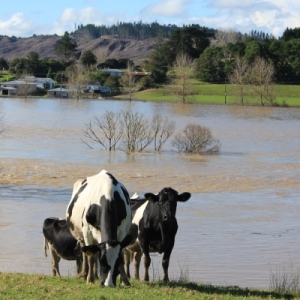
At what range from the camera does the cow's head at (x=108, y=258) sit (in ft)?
31.2

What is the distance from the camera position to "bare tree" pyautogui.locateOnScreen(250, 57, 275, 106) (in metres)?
104

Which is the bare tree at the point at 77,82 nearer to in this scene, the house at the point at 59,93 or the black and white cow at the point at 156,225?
the house at the point at 59,93

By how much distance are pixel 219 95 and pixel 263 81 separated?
8.58 metres

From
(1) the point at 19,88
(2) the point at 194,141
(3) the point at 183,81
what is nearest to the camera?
(2) the point at 194,141

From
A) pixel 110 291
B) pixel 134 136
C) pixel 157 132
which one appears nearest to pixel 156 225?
pixel 110 291

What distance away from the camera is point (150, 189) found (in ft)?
89.7

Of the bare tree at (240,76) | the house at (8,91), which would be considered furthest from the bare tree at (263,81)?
the house at (8,91)

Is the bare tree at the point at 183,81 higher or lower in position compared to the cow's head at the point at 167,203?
higher

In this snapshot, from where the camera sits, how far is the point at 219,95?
368 feet

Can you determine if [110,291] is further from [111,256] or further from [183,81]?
[183,81]

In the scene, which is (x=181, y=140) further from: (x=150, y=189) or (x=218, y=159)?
(x=150, y=189)

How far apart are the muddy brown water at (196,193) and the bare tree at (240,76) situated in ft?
168

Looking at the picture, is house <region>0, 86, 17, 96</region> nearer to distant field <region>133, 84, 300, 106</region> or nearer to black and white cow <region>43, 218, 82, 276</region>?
distant field <region>133, 84, 300, 106</region>

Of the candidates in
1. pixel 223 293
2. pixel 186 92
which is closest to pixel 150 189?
pixel 223 293
